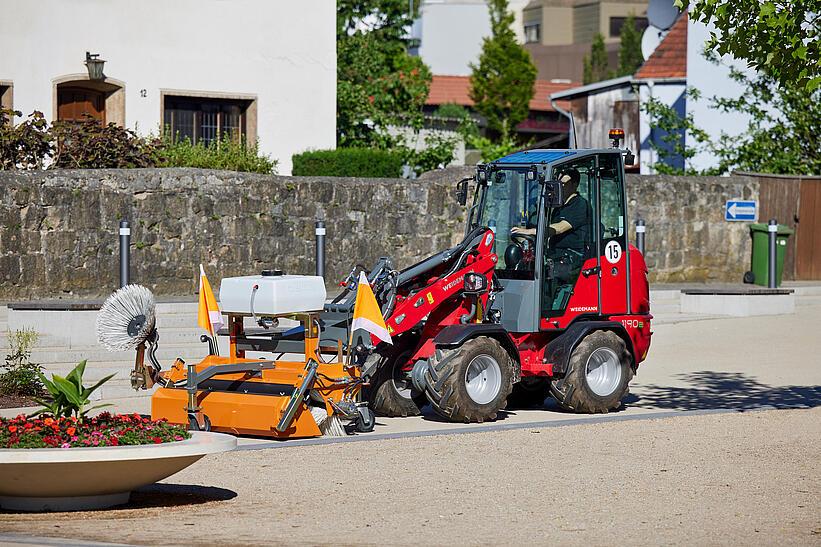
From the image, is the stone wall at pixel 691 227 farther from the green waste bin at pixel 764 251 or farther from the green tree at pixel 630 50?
the green tree at pixel 630 50

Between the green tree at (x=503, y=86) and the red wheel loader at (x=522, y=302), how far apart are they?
142ft

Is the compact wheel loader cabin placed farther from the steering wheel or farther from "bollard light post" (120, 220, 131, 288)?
"bollard light post" (120, 220, 131, 288)

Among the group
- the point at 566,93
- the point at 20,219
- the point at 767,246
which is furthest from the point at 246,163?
the point at 566,93

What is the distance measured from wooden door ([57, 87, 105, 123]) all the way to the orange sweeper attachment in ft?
41.3

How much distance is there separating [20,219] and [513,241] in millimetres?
7626

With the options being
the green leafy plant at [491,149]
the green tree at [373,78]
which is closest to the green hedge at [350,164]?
the green tree at [373,78]

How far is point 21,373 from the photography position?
14578mm

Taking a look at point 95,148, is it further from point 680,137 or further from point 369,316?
point 680,137

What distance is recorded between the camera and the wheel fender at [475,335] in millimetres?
13242

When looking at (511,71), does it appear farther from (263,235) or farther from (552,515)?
(552,515)

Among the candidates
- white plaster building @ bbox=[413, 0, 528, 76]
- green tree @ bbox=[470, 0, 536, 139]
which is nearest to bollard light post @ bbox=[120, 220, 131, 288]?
green tree @ bbox=[470, 0, 536, 139]

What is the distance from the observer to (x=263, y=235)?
21.4 m

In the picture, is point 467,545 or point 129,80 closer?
point 467,545

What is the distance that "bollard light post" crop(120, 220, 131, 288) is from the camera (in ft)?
62.3
